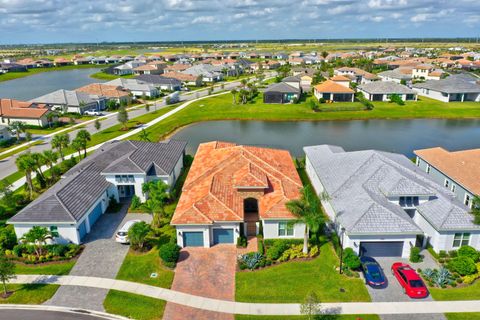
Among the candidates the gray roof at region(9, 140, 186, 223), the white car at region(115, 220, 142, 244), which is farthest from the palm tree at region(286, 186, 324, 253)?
the gray roof at region(9, 140, 186, 223)

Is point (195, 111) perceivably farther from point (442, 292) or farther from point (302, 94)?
point (442, 292)

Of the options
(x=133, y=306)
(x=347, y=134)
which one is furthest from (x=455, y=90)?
(x=133, y=306)

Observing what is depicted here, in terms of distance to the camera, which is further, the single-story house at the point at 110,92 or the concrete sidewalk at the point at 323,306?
the single-story house at the point at 110,92

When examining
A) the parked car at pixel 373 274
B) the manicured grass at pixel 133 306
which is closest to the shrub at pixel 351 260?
the parked car at pixel 373 274

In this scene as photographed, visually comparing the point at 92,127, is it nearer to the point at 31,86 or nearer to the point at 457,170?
the point at 457,170

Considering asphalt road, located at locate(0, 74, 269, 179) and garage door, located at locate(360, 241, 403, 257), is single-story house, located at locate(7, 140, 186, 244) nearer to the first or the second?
asphalt road, located at locate(0, 74, 269, 179)

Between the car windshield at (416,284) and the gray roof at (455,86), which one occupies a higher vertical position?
the gray roof at (455,86)

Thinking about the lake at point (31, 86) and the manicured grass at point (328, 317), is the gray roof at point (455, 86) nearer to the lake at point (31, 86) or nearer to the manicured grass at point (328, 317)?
the manicured grass at point (328, 317)
